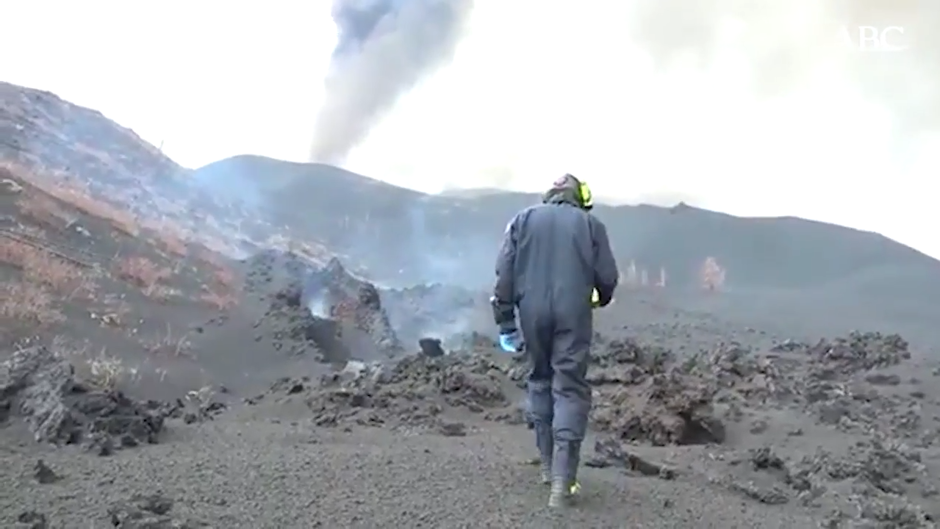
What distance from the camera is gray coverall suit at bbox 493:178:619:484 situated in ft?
Answer: 15.6

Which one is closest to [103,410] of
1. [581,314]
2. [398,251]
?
[581,314]

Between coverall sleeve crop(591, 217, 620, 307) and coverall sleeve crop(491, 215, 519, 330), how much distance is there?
0.43 metres

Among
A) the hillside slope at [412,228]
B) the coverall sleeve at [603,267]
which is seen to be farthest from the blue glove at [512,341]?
the hillside slope at [412,228]

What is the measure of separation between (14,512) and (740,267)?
40.3 meters

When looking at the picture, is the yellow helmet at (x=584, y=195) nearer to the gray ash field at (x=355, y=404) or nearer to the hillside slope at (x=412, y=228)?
the gray ash field at (x=355, y=404)

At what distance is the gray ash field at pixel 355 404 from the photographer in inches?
187

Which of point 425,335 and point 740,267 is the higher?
point 740,267

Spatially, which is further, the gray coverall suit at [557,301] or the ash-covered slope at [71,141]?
the ash-covered slope at [71,141]

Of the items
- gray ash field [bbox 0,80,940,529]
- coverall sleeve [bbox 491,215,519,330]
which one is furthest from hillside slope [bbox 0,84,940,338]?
coverall sleeve [bbox 491,215,519,330]

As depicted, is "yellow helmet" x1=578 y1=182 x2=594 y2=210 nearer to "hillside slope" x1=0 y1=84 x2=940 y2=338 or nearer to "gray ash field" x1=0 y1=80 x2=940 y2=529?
"gray ash field" x1=0 y1=80 x2=940 y2=529

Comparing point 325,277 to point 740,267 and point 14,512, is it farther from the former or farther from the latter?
point 740,267

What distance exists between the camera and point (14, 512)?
4070 mm

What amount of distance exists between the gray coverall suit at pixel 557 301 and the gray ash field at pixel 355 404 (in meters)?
0.40

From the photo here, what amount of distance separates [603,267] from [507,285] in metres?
0.51
